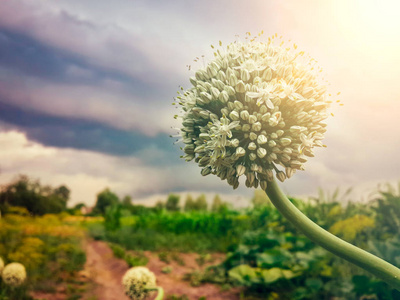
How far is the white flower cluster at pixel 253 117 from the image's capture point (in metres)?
2.02

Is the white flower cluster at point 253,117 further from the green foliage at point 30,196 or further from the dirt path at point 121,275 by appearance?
the green foliage at point 30,196

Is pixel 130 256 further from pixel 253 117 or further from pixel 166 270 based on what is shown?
pixel 253 117

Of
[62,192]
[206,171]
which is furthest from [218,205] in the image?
[206,171]

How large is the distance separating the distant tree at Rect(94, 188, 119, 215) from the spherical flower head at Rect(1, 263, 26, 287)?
4802 mm

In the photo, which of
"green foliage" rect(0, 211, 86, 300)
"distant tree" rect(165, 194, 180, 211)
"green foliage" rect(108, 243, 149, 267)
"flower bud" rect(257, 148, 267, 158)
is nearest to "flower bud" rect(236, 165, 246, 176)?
"flower bud" rect(257, 148, 267, 158)

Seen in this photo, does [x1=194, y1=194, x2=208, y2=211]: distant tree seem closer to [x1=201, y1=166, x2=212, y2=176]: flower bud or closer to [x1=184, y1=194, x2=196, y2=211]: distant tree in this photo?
[x1=184, y1=194, x2=196, y2=211]: distant tree

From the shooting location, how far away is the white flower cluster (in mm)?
2021

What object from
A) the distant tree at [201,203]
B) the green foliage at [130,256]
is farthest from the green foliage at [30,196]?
the distant tree at [201,203]

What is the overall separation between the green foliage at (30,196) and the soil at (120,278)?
120cm

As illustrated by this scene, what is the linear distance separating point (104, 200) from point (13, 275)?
509 cm

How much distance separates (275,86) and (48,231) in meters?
6.18

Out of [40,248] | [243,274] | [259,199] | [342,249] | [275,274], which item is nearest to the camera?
[342,249]

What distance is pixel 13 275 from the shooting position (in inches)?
203

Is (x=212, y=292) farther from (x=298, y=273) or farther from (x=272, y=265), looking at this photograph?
(x=298, y=273)
